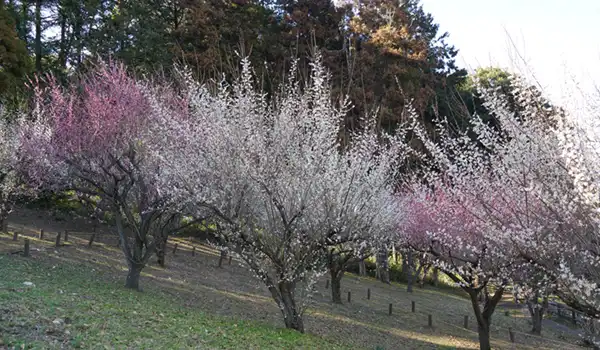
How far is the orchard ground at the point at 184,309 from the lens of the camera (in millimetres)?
6105

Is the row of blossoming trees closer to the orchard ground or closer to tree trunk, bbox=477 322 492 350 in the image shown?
tree trunk, bbox=477 322 492 350

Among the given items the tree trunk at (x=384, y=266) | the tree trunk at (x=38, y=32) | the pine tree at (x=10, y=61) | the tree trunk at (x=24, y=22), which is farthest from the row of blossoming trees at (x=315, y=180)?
the tree trunk at (x=24, y=22)

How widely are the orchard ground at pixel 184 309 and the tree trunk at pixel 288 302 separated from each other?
27cm

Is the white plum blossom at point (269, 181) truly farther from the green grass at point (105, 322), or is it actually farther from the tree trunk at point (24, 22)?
the tree trunk at point (24, 22)

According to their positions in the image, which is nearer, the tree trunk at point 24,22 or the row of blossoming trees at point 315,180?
the row of blossoming trees at point 315,180

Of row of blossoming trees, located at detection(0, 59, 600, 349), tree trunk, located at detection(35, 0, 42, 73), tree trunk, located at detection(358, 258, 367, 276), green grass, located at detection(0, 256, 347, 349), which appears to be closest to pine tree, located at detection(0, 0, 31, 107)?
row of blossoming trees, located at detection(0, 59, 600, 349)

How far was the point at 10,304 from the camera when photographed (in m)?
6.32

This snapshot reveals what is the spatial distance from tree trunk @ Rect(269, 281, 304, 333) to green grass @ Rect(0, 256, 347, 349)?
0.33 m

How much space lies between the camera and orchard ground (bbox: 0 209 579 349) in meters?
6.11

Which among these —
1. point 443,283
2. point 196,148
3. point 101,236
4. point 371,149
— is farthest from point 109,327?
point 443,283

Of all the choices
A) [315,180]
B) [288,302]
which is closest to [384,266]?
[288,302]

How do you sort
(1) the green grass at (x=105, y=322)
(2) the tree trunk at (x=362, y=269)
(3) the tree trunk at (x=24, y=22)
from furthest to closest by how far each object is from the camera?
(3) the tree trunk at (x=24, y=22), (2) the tree trunk at (x=362, y=269), (1) the green grass at (x=105, y=322)

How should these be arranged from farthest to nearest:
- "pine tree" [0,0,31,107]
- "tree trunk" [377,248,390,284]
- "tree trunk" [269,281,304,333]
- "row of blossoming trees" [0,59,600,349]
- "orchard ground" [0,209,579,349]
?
"tree trunk" [377,248,390,284] < "pine tree" [0,0,31,107] < "tree trunk" [269,281,304,333] < "orchard ground" [0,209,579,349] < "row of blossoming trees" [0,59,600,349]

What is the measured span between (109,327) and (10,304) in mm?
1437
